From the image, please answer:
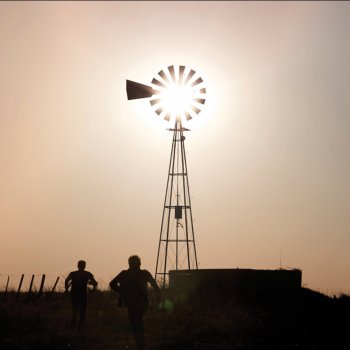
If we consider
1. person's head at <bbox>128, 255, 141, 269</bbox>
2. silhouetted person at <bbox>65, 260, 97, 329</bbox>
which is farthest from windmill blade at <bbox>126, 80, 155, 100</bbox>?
person's head at <bbox>128, 255, 141, 269</bbox>

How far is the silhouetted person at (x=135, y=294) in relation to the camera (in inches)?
543

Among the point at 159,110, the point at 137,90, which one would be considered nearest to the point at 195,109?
the point at 159,110

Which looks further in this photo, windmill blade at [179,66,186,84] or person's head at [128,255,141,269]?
windmill blade at [179,66,186,84]

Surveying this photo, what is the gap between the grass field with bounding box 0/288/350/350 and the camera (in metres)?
15.5

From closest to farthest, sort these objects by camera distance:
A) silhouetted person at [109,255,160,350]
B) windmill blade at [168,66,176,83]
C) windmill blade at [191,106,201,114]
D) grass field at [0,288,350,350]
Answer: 1. silhouetted person at [109,255,160,350]
2. grass field at [0,288,350,350]
3. windmill blade at [168,66,176,83]
4. windmill blade at [191,106,201,114]

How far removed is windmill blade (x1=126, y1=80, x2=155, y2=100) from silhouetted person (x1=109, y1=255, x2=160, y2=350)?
12.4m

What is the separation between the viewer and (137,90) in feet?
84.8

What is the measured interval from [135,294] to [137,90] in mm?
13188

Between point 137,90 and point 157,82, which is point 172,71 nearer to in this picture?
point 157,82

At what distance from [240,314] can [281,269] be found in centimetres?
680

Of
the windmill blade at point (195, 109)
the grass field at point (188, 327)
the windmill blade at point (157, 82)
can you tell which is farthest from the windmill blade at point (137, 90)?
the grass field at point (188, 327)

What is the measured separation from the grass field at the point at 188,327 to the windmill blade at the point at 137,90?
7.27m

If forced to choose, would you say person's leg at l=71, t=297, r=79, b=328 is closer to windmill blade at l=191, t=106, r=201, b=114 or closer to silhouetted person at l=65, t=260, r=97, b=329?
silhouetted person at l=65, t=260, r=97, b=329

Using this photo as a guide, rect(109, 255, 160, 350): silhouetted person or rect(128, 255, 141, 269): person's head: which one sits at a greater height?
rect(128, 255, 141, 269): person's head
